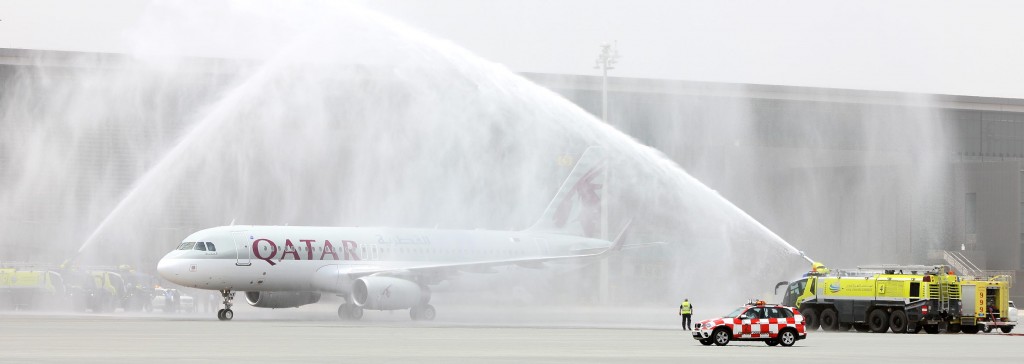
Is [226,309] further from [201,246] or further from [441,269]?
[441,269]

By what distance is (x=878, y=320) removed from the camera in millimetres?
55844

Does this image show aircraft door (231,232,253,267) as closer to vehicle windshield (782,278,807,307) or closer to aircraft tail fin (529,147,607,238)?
aircraft tail fin (529,147,607,238)

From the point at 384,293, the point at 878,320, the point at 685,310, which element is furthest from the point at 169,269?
the point at 878,320

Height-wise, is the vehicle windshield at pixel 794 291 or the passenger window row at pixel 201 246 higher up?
the passenger window row at pixel 201 246

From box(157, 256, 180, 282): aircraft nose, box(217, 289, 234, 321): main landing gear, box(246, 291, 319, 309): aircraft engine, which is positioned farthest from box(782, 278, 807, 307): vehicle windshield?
box(157, 256, 180, 282): aircraft nose

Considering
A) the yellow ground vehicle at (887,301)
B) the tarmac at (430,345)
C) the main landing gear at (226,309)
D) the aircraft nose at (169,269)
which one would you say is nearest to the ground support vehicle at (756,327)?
the tarmac at (430,345)

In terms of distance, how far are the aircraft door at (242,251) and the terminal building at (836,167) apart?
116 ft

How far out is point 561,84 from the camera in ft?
331

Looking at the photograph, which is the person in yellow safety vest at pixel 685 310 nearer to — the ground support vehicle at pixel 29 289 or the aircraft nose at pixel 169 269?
the aircraft nose at pixel 169 269

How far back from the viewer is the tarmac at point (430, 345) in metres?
33.0

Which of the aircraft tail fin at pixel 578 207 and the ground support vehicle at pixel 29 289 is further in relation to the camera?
the aircraft tail fin at pixel 578 207

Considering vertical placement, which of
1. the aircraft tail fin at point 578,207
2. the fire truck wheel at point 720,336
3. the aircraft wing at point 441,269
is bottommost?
the fire truck wheel at point 720,336

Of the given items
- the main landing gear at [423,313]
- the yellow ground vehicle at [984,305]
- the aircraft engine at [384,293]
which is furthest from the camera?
the main landing gear at [423,313]

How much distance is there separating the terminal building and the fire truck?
1372 inches
